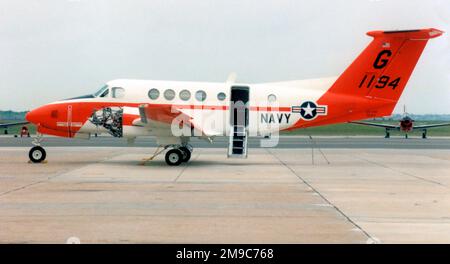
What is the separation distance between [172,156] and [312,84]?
6064 millimetres

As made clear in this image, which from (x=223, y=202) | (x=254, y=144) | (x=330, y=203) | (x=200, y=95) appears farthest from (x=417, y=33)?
(x=254, y=144)

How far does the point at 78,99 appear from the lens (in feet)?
67.2

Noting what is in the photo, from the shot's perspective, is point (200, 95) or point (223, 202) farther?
point (200, 95)

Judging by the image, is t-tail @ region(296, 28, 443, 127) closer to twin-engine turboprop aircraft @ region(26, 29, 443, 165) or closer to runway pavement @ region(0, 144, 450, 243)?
twin-engine turboprop aircraft @ region(26, 29, 443, 165)

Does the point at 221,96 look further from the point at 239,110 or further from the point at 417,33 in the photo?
the point at 417,33

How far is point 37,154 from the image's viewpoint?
20484mm

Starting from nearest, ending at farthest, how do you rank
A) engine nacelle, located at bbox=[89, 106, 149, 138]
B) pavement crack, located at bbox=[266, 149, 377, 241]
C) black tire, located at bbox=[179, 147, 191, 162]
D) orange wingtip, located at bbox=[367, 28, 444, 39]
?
pavement crack, located at bbox=[266, 149, 377, 241] → orange wingtip, located at bbox=[367, 28, 444, 39] → engine nacelle, located at bbox=[89, 106, 149, 138] → black tire, located at bbox=[179, 147, 191, 162]

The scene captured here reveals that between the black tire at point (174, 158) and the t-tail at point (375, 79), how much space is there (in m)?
4.87

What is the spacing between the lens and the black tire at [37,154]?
2039 centimetres

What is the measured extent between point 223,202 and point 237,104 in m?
9.47

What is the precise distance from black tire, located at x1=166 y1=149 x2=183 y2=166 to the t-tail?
4873 millimetres

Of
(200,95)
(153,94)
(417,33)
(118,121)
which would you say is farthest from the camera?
(200,95)

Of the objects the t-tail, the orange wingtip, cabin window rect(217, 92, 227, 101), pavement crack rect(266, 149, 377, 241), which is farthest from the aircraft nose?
the orange wingtip

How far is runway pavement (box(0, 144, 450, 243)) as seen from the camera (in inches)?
335
